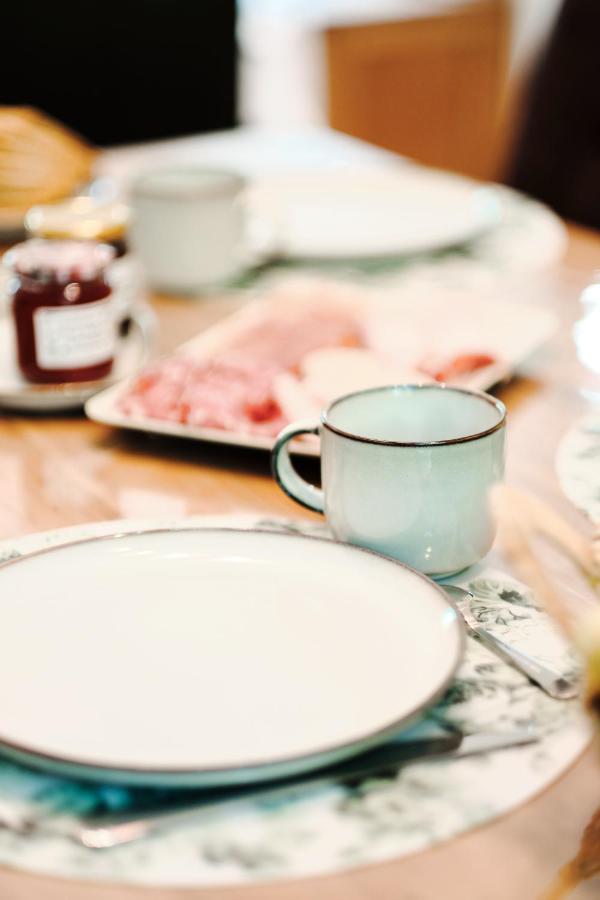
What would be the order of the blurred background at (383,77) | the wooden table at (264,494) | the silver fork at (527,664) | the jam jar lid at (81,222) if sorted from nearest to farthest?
1. the wooden table at (264,494)
2. the silver fork at (527,664)
3. the jam jar lid at (81,222)
4. the blurred background at (383,77)

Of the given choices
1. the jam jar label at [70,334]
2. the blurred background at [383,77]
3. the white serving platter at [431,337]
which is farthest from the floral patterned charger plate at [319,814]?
the blurred background at [383,77]

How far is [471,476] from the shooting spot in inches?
25.5

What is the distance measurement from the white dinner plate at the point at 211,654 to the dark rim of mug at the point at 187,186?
0.69m

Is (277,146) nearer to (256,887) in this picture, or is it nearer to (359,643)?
(359,643)

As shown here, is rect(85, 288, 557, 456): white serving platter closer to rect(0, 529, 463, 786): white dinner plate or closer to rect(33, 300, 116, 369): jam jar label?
rect(33, 300, 116, 369): jam jar label

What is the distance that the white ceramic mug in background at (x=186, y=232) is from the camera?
1.27 meters

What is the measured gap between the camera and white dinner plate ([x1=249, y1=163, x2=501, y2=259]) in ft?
4.46

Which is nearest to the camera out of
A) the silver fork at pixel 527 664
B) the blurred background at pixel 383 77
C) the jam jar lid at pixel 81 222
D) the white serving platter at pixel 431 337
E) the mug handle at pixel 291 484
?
the silver fork at pixel 527 664

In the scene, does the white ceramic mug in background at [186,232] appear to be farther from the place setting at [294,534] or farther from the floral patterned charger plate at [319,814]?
the floral patterned charger plate at [319,814]

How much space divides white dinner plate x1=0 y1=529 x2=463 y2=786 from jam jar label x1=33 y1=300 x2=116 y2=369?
37cm

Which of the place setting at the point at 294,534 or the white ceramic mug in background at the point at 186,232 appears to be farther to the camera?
the white ceramic mug in background at the point at 186,232

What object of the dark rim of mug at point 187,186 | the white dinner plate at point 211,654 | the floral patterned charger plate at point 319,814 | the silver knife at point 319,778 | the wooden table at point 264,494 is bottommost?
the wooden table at point 264,494

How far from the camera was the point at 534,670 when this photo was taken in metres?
0.56

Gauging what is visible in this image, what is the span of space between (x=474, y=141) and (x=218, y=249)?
2.32 m
